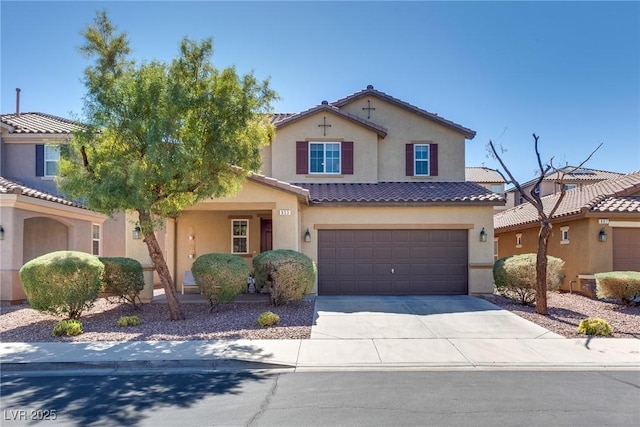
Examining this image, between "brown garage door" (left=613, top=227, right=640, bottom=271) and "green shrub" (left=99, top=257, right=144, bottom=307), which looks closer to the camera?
"green shrub" (left=99, top=257, right=144, bottom=307)

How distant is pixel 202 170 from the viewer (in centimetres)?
1109

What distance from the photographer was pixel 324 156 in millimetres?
18141

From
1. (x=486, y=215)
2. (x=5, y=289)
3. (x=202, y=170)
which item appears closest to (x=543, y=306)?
(x=486, y=215)

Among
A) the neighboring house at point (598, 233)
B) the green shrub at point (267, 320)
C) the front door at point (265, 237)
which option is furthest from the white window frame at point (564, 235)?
the green shrub at point (267, 320)

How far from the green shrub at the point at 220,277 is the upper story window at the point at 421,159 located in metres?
8.76

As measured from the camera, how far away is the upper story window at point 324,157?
1797cm

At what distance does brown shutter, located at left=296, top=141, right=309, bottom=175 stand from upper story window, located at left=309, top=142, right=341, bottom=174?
18 cm

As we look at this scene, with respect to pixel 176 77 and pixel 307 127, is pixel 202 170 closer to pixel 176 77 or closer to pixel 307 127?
pixel 176 77

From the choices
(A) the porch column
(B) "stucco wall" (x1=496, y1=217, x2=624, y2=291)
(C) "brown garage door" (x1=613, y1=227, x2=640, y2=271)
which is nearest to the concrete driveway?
(A) the porch column

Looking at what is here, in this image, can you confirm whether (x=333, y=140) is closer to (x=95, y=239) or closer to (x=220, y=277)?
(x=220, y=277)

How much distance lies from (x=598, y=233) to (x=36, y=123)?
2326 cm

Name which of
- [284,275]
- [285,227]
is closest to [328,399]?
[284,275]

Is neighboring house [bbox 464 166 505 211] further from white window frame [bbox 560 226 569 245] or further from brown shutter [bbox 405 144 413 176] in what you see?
brown shutter [bbox 405 144 413 176]

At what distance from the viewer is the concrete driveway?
34.0 ft
